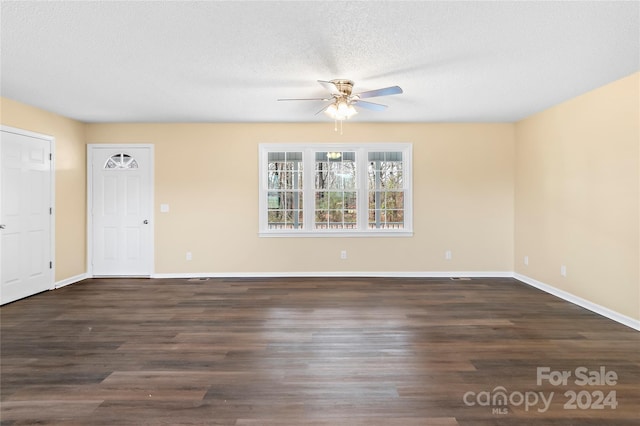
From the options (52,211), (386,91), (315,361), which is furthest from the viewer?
(52,211)

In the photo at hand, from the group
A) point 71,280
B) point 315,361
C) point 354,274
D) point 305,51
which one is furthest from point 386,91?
point 71,280

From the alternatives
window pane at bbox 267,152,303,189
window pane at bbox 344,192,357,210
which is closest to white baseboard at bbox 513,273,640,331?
window pane at bbox 344,192,357,210

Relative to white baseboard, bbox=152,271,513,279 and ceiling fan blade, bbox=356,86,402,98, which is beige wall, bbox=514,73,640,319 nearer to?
white baseboard, bbox=152,271,513,279

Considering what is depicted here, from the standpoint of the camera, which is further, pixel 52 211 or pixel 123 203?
pixel 123 203

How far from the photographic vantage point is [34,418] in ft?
6.31

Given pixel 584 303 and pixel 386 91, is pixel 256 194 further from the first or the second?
pixel 584 303

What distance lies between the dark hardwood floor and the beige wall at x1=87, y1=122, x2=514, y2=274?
119cm

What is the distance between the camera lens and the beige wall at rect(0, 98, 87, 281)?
4707 mm

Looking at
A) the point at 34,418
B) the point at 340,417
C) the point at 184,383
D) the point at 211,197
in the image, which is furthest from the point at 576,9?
the point at 211,197

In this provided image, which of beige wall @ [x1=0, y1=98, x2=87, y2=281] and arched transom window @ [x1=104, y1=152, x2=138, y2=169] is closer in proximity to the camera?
beige wall @ [x1=0, y1=98, x2=87, y2=281]

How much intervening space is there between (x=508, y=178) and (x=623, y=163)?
2.00 meters

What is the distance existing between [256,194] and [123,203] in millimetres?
2130

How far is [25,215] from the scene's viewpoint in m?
4.32

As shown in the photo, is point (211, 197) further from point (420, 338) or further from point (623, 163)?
point (623, 163)
